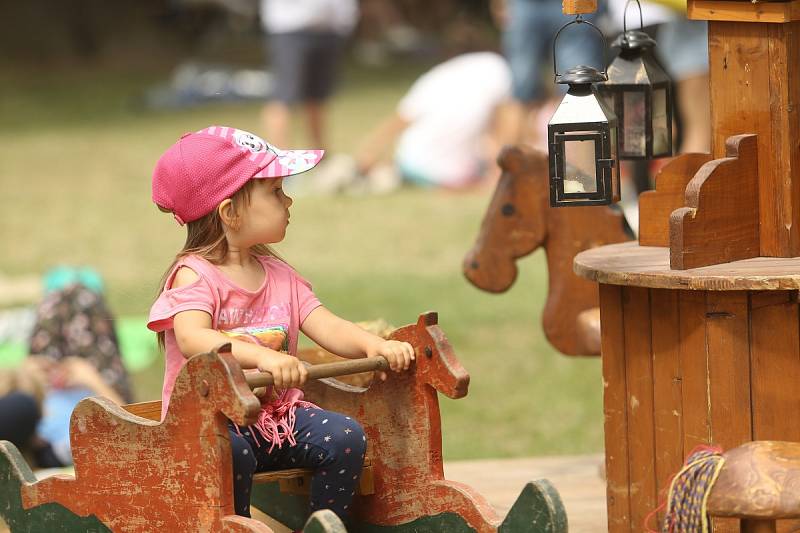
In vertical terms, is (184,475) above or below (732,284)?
below

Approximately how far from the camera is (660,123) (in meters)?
4.93

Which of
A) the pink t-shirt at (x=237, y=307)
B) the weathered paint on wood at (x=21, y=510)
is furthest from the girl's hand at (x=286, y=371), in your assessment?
the weathered paint on wood at (x=21, y=510)

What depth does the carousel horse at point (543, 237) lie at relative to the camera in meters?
5.42

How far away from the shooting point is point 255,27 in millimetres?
28797

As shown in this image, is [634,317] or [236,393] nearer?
[236,393]

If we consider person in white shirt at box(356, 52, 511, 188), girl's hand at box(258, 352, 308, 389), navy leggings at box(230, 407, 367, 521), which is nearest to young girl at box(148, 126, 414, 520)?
navy leggings at box(230, 407, 367, 521)

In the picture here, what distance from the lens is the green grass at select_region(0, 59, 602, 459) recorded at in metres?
8.23

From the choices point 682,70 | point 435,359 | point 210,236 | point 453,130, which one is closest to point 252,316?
point 210,236

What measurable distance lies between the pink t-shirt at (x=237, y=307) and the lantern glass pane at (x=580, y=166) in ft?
2.66

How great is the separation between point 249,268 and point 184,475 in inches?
25.8

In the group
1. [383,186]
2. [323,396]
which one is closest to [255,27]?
[383,186]

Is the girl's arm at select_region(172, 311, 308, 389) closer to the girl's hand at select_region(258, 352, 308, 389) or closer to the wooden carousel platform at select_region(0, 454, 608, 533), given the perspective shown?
the girl's hand at select_region(258, 352, 308, 389)

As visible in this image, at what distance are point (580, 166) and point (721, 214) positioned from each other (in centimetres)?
41

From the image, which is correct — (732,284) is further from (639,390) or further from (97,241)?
(97,241)
